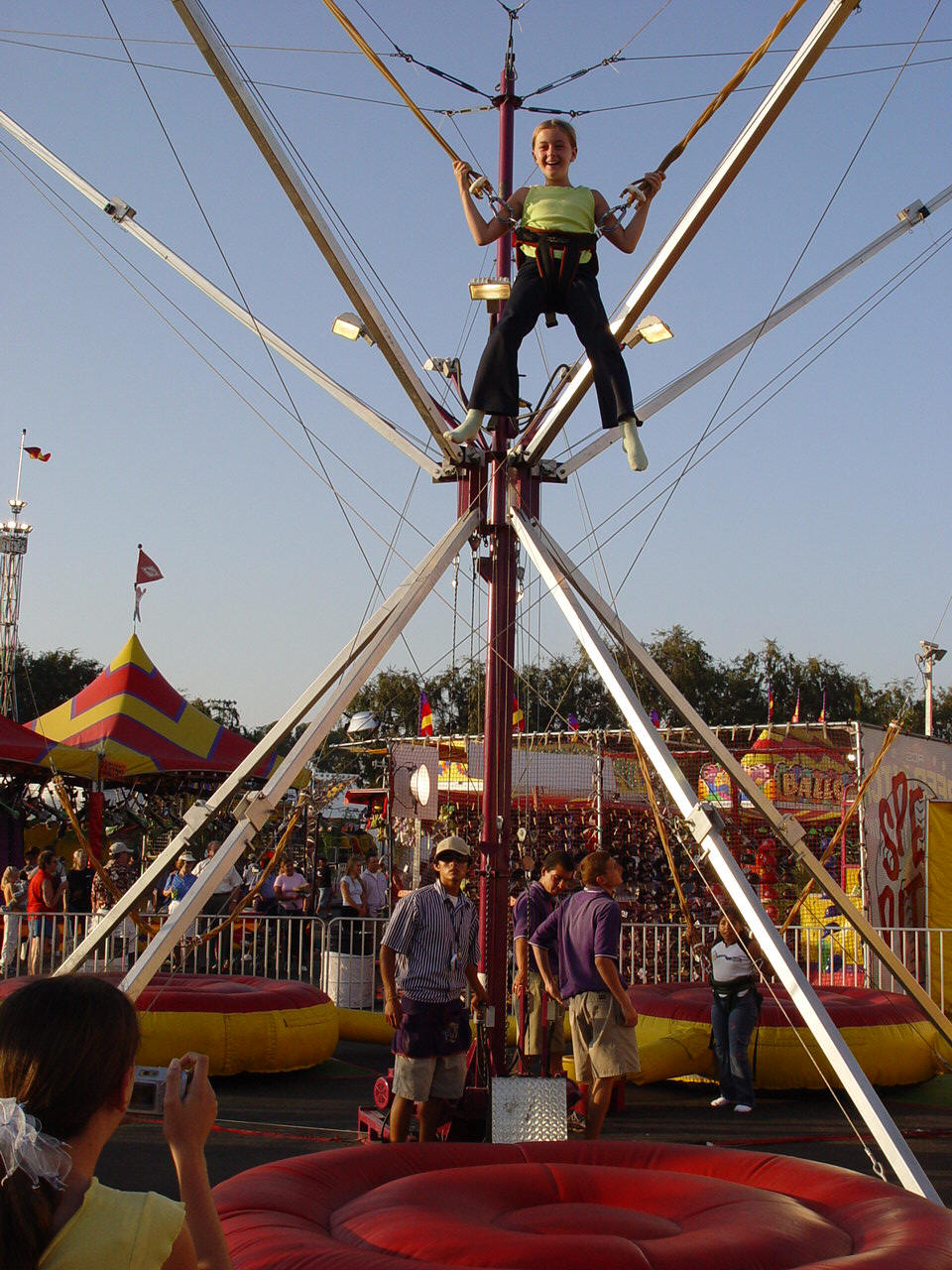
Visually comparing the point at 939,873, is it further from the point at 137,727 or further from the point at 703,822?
the point at 137,727

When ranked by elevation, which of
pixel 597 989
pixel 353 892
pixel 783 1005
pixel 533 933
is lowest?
pixel 783 1005

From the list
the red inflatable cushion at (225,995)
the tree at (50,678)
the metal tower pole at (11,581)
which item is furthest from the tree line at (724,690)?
the red inflatable cushion at (225,995)

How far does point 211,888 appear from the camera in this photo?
15.3 feet

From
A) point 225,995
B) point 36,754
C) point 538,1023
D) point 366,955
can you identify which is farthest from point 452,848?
point 36,754

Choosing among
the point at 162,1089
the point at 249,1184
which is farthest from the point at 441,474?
the point at 162,1089

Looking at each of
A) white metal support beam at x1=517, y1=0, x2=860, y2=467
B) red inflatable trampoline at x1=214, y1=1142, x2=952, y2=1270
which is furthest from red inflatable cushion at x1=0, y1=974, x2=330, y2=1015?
white metal support beam at x1=517, y1=0, x2=860, y2=467

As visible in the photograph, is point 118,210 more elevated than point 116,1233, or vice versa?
point 118,210

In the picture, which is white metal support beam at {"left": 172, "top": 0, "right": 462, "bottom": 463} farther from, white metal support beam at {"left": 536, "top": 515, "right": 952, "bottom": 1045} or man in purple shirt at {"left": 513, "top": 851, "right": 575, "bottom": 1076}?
Result: man in purple shirt at {"left": 513, "top": 851, "right": 575, "bottom": 1076}

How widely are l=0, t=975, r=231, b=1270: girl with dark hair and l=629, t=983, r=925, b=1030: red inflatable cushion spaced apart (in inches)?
270

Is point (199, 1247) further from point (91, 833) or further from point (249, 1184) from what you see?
point (91, 833)

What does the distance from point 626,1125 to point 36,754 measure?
33.6 ft

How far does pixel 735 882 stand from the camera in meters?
4.63

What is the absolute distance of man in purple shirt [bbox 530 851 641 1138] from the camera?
19.9 feet

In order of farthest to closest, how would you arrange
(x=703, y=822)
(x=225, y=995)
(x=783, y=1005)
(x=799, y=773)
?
(x=799, y=773)
(x=783, y=1005)
(x=225, y=995)
(x=703, y=822)
